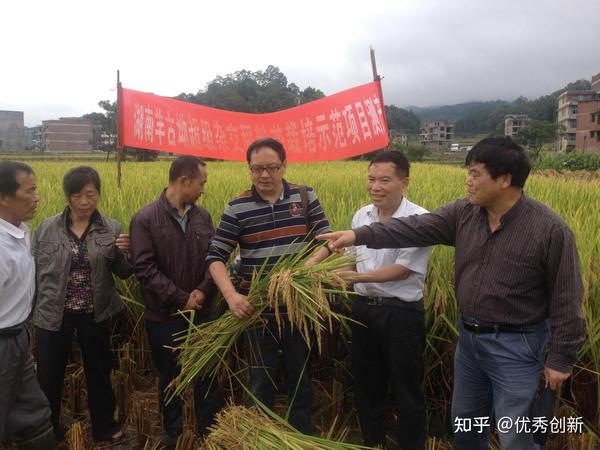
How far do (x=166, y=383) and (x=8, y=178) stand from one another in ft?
3.37

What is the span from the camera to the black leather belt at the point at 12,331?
5.44 feet

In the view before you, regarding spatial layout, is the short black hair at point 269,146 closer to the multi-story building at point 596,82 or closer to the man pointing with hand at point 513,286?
the man pointing with hand at point 513,286

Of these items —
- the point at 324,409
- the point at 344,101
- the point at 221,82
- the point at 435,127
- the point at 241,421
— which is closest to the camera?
the point at 241,421

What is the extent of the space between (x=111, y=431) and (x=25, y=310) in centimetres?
70

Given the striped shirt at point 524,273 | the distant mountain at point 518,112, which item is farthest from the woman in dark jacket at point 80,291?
the distant mountain at point 518,112

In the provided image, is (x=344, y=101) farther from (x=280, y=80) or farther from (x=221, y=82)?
(x=280, y=80)

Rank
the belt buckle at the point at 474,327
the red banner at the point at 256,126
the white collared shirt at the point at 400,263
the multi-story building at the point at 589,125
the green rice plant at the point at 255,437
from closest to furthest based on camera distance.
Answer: the green rice plant at the point at 255,437, the belt buckle at the point at 474,327, the white collared shirt at the point at 400,263, the red banner at the point at 256,126, the multi-story building at the point at 589,125

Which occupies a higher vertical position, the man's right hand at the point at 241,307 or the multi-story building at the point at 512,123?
the multi-story building at the point at 512,123

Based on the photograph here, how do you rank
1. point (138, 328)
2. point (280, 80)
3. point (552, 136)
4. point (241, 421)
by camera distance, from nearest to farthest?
point (241, 421) < point (138, 328) < point (552, 136) < point (280, 80)

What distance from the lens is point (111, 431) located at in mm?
2070

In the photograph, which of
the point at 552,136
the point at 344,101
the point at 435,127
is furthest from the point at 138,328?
the point at 435,127

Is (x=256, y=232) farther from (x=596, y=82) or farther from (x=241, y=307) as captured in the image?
(x=596, y=82)

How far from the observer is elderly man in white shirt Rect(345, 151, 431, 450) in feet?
5.89

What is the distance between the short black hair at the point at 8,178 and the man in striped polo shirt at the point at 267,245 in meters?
0.75
